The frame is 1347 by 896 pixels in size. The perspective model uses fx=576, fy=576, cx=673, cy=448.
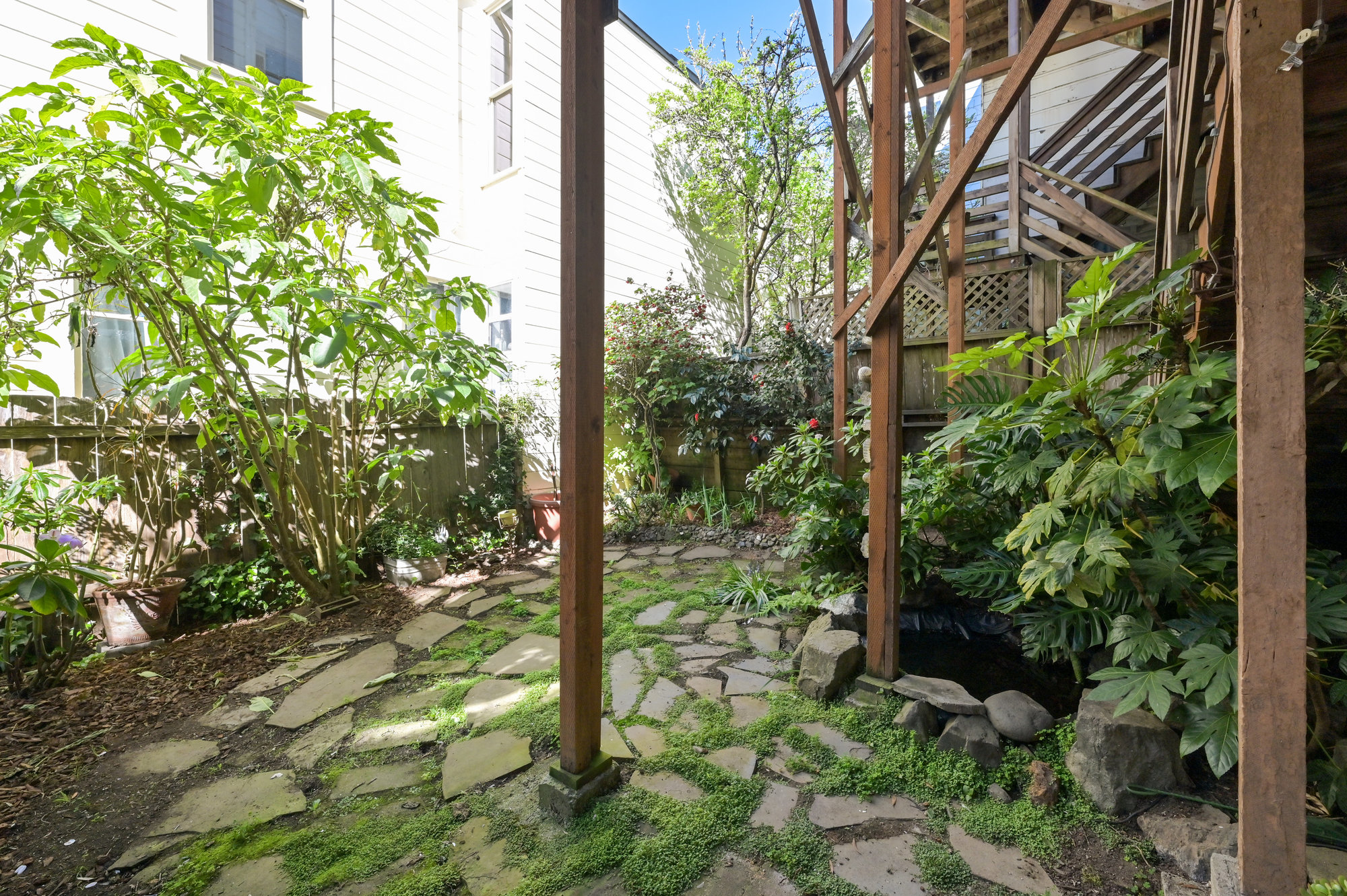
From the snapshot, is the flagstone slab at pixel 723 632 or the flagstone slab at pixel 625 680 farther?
the flagstone slab at pixel 723 632

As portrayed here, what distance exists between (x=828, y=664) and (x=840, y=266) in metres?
2.96

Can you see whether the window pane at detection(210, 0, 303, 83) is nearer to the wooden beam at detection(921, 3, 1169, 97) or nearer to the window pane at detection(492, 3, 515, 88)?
the window pane at detection(492, 3, 515, 88)

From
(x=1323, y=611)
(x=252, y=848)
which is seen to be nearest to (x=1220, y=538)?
(x=1323, y=611)

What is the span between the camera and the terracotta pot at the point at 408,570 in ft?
13.4

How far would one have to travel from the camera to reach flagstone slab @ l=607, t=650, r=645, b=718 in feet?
7.79

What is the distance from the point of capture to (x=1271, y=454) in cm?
125

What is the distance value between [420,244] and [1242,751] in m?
3.63

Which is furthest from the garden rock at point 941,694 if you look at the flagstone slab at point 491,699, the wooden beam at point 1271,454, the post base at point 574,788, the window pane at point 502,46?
the window pane at point 502,46

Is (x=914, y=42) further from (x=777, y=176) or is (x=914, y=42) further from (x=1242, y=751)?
(x=1242, y=751)

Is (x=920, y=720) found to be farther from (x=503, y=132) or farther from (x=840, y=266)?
(x=503, y=132)

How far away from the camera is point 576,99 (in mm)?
1645

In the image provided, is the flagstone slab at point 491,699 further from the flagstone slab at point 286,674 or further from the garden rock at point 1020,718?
the garden rock at point 1020,718

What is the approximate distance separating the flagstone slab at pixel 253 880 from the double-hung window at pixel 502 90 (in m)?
6.16

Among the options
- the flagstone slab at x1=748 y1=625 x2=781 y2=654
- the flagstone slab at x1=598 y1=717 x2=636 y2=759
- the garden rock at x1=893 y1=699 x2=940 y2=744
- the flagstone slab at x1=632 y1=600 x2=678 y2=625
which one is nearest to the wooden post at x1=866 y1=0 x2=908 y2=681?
the garden rock at x1=893 y1=699 x2=940 y2=744
